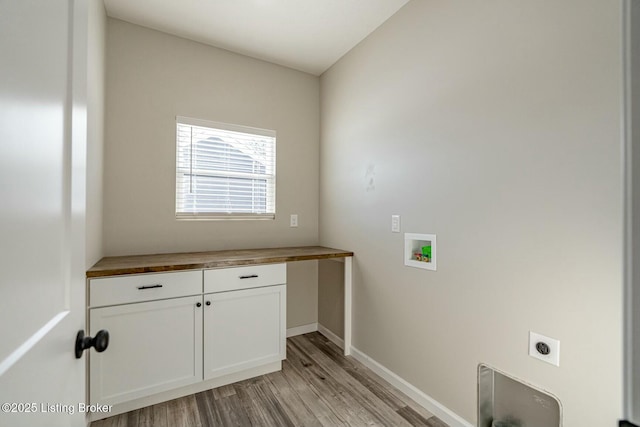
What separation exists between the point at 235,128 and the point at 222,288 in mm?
1508

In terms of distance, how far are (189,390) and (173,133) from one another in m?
2.00

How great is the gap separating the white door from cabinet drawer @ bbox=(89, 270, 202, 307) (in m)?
1.11

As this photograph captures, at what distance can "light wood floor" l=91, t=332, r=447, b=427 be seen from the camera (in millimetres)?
1800

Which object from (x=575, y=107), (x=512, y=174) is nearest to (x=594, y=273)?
(x=512, y=174)

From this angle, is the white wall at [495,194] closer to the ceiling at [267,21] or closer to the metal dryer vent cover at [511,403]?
the metal dryer vent cover at [511,403]

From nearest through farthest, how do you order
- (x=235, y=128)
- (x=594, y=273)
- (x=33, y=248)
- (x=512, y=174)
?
(x=33, y=248) < (x=594, y=273) < (x=512, y=174) < (x=235, y=128)

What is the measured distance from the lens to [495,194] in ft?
5.12

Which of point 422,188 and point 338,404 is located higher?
point 422,188

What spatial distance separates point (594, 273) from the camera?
47.5 inches

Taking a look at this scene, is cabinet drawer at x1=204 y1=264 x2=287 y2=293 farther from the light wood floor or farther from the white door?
the white door

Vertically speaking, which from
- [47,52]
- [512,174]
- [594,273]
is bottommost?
Result: [594,273]

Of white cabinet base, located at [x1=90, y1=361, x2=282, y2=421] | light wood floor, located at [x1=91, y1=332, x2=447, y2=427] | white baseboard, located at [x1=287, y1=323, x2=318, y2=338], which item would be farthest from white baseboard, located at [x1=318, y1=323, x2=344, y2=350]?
white cabinet base, located at [x1=90, y1=361, x2=282, y2=421]

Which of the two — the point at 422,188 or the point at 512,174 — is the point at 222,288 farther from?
the point at 512,174

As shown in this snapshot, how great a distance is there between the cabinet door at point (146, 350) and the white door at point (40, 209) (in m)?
1.14
